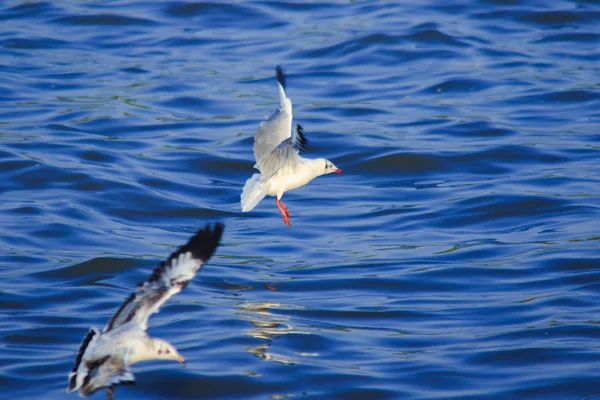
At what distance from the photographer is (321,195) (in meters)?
13.9

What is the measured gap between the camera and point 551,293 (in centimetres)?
1036

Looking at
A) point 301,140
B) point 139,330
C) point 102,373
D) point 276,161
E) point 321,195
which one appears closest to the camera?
point 102,373

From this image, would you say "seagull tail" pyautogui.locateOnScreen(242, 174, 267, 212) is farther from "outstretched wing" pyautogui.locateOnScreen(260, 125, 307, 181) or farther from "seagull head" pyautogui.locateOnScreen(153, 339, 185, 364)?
"seagull head" pyautogui.locateOnScreen(153, 339, 185, 364)

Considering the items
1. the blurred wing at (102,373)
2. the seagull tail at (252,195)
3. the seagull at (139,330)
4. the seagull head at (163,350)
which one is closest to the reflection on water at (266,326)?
the seagull tail at (252,195)

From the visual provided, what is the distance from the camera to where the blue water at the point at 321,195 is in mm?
8805

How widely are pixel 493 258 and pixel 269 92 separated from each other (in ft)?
23.8

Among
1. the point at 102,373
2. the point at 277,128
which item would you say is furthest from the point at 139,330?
the point at 277,128

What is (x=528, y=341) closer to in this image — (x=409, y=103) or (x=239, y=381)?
(x=239, y=381)

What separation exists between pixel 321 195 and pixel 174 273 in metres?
6.79

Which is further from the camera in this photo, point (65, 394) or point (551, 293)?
point (551, 293)

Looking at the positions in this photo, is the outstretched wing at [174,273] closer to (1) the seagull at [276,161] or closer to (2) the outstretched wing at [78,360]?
(2) the outstretched wing at [78,360]

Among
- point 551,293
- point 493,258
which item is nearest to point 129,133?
point 493,258

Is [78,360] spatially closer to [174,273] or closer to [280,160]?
[174,273]

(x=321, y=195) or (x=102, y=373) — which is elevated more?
(x=102, y=373)
